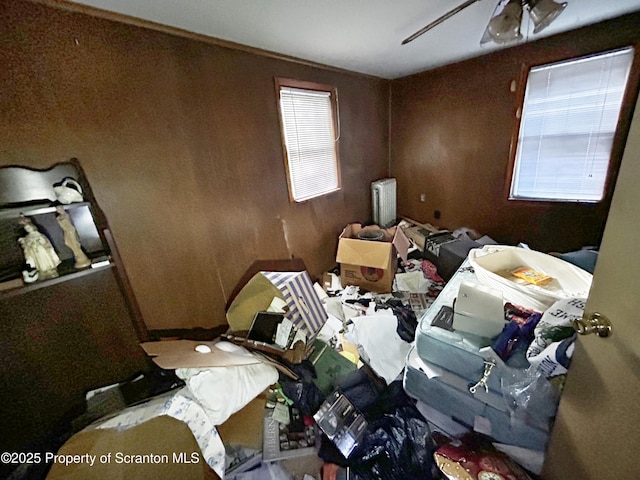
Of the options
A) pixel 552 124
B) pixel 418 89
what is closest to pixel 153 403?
pixel 552 124

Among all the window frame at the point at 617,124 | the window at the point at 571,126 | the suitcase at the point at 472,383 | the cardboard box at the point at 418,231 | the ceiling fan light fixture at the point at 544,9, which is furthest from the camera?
the cardboard box at the point at 418,231

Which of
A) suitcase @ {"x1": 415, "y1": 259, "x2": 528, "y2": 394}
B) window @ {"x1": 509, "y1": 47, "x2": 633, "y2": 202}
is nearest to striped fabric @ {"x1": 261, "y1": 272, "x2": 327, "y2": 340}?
suitcase @ {"x1": 415, "y1": 259, "x2": 528, "y2": 394}

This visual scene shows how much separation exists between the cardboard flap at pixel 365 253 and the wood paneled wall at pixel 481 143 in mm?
1425

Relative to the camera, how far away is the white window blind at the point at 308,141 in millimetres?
2283

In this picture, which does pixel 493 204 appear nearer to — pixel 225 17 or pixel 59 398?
pixel 225 17

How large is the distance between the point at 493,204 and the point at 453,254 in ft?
3.10

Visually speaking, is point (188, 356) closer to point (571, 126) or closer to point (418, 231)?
point (418, 231)

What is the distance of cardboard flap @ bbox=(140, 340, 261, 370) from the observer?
125 centimetres

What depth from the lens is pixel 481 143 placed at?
2.78 meters

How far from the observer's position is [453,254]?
2414 mm

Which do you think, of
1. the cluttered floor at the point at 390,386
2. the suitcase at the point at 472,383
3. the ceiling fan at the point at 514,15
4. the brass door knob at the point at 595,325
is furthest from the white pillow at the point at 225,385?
the ceiling fan at the point at 514,15

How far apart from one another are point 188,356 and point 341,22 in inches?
83.7

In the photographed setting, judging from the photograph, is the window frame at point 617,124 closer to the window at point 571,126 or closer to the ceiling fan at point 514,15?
the window at point 571,126

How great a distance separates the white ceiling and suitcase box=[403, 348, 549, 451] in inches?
76.3
